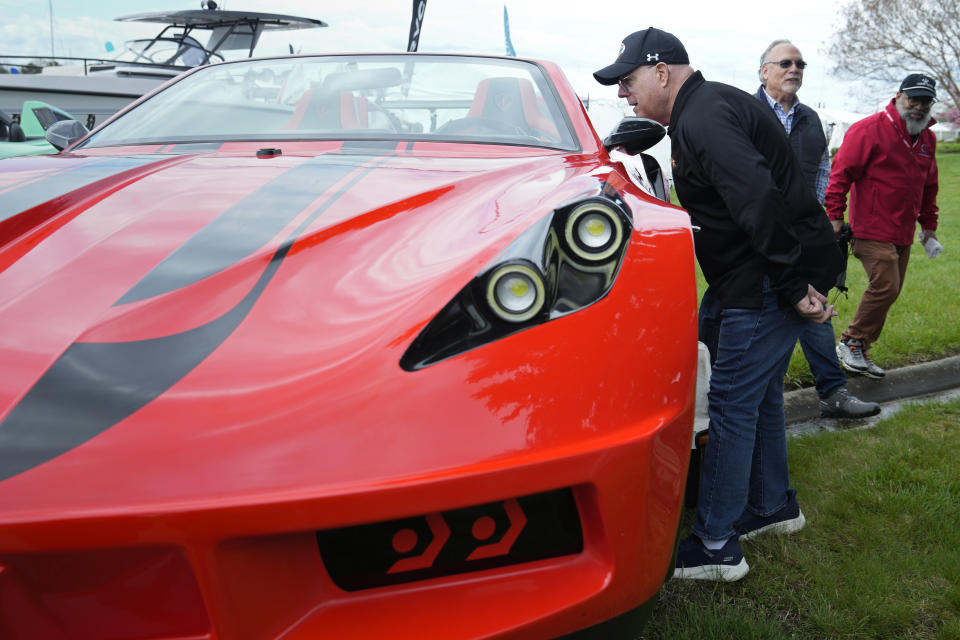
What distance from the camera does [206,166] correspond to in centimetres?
185

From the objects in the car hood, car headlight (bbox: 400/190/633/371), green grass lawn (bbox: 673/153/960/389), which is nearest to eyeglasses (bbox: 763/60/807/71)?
green grass lawn (bbox: 673/153/960/389)

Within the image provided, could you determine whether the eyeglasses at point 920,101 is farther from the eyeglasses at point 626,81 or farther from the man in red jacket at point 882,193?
the eyeglasses at point 626,81

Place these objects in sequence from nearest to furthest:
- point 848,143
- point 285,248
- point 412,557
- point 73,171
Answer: point 412,557, point 285,248, point 73,171, point 848,143

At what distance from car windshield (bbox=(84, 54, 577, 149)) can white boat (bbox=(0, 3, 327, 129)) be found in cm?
712

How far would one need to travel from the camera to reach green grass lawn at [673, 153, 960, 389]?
13.6 feet

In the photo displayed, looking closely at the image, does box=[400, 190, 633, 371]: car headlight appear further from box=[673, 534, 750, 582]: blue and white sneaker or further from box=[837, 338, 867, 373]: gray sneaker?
box=[837, 338, 867, 373]: gray sneaker

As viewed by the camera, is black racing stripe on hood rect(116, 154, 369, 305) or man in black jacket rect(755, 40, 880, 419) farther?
man in black jacket rect(755, 40, 880, 419)

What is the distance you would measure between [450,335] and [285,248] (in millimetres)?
364

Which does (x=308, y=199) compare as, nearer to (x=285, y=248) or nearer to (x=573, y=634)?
(x=285, y=248)

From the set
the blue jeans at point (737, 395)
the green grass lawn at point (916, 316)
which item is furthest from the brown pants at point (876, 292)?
the blue jeans at point (737, 395)

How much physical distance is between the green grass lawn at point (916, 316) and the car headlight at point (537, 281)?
2764 mm

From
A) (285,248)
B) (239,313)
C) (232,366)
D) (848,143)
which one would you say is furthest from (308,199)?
(848,143)

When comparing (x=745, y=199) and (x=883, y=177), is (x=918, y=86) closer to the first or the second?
(x=883, y=177)

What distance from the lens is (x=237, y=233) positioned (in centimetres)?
140
